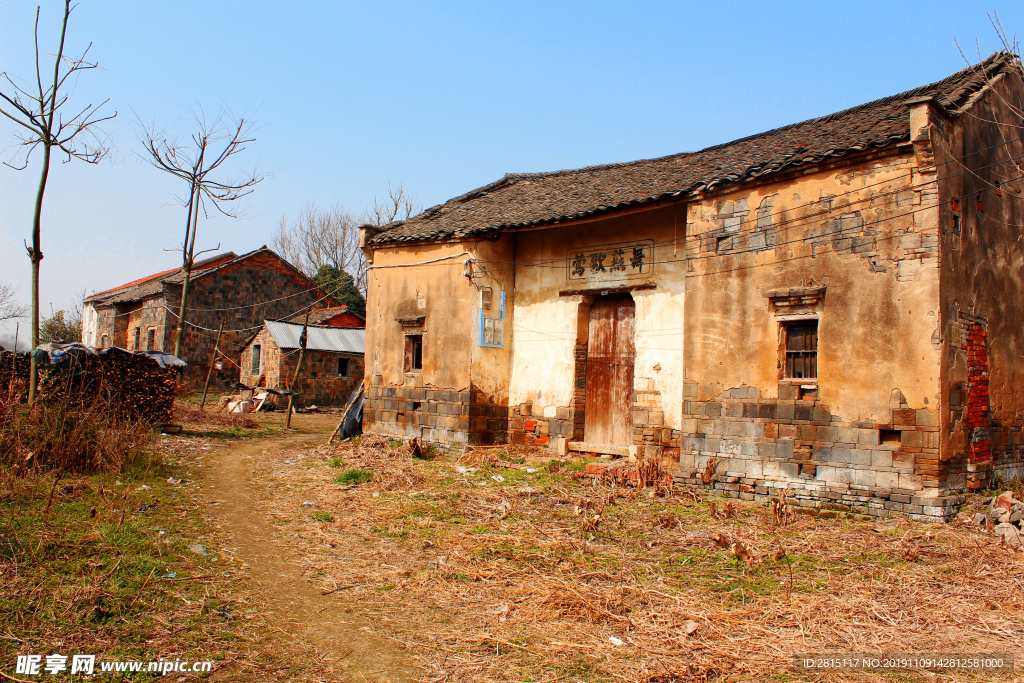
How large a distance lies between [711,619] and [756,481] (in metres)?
3.88

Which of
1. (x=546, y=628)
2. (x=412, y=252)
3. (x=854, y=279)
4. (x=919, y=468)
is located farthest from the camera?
(x=412, y=252)

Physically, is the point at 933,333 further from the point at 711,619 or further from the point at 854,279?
the point at 711,619

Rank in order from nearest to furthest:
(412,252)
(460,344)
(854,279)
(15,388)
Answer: (854,279) → (15,388) → (460,344) → (412,252)

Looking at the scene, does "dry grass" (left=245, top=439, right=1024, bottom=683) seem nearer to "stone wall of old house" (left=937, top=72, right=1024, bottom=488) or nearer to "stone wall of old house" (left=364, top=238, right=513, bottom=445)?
"stone wall of old house" (left=937, top=72, right=1024, bottom=488)

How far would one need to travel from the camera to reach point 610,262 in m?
11.7

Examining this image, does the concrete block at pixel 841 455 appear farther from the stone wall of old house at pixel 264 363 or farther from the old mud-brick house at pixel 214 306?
the old mud-brick house at pixel 214 306

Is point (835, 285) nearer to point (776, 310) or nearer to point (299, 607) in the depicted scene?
point (776, 310)

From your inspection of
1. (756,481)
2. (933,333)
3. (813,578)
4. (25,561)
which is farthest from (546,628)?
(933,333)

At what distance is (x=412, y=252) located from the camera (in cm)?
1358

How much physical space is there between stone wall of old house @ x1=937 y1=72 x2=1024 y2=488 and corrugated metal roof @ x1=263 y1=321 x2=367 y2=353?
17.7m

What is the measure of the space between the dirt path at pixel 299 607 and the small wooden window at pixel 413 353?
15.8ft

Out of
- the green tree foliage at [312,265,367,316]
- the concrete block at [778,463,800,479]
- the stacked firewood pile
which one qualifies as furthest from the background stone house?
the concrete block at [778,463,800,479]

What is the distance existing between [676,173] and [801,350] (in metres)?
4.23

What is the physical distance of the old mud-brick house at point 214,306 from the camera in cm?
2531
